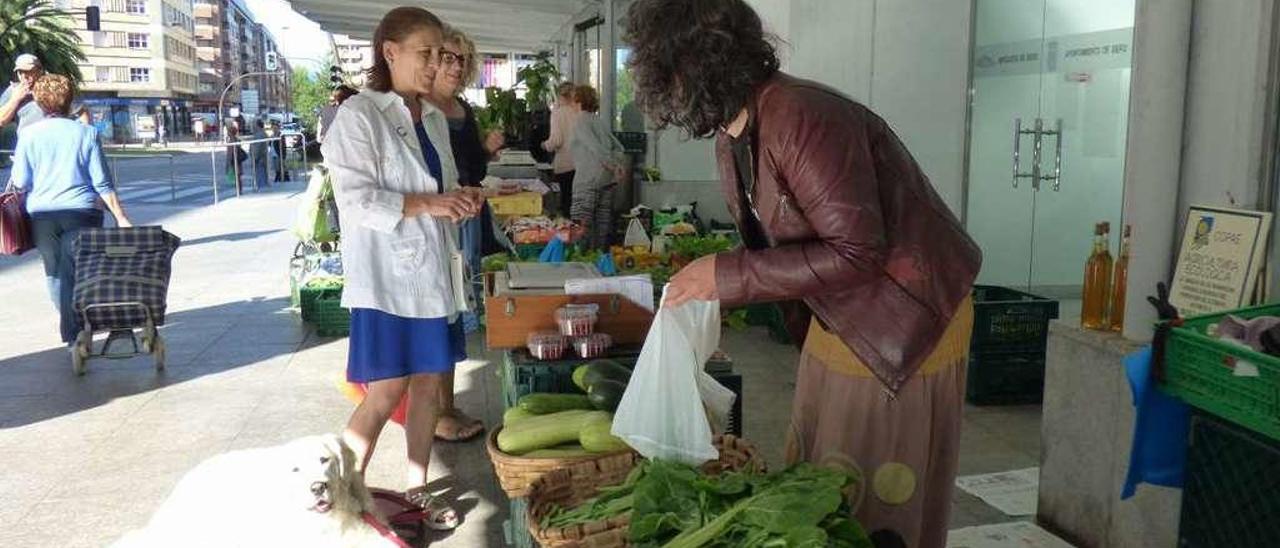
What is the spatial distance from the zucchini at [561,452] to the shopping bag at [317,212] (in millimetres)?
5098

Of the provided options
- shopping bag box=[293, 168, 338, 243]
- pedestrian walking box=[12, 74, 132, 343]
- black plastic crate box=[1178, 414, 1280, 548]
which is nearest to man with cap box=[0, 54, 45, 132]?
pedestrian walking box=[12, 74, 132, 343]

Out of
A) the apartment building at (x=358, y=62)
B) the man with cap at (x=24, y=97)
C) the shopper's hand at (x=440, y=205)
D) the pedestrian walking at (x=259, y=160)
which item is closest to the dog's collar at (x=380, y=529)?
the shopper's hand at (x=440, y=205)

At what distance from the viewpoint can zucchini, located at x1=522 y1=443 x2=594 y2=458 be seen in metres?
2.77

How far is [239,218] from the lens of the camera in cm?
1587

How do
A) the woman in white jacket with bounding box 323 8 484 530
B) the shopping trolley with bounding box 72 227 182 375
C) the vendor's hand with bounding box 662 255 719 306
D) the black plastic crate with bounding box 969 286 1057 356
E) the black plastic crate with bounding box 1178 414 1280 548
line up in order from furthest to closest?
→ the shopping trolley with bounding box 72 227 182 375 → the black plastic crate with bounding box 969 286 1057 356 → the woman in white jacket with bounding box 323 8 484 530 → the black plastic crate with bounding box 1178 414 1280 548 → the vendor's hand with bounding box 662 255 719 306

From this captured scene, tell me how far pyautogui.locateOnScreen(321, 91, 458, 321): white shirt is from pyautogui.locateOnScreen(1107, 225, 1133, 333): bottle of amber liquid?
2381 millimetres

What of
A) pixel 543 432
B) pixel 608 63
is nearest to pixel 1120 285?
pixel 543 432

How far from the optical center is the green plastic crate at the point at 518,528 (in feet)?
9.31

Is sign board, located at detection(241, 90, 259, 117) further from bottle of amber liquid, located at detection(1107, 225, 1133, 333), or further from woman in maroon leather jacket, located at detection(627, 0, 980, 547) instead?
woman in maroon leather jacket, located at detection(627, 0, 980, 547)

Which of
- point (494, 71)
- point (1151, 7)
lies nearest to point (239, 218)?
point (1151, 7)

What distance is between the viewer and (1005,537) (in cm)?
379

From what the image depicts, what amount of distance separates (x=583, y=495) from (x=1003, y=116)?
17.2ft

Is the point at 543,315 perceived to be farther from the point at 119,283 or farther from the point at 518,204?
the point at 518,204

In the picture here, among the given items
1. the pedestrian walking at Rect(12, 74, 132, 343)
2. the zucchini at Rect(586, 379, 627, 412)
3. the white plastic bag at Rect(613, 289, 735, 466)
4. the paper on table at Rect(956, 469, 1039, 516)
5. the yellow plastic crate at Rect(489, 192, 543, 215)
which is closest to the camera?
the white plastic bag at Rect(613, 289, 735, 466)
